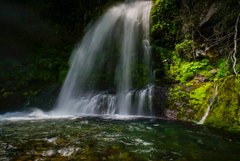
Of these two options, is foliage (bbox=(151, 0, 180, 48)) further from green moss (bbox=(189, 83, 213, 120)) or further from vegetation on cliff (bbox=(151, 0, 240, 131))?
green moss (bbox=(189, 83, 213, 120))

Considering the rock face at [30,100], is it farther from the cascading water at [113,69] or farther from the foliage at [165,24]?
the foliage at [165,24]

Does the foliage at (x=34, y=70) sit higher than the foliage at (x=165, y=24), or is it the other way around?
the foliage at (x=165, y=24)

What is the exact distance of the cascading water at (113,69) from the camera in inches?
278

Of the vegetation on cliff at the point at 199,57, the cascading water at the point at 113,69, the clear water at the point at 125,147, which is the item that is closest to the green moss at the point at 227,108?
the vegetation on cliff at the point at 199,57

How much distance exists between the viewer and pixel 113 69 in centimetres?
984

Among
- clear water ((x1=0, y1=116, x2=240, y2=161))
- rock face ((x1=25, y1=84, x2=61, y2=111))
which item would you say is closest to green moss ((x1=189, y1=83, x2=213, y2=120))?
clear water ((x1=0, y1=116, x2=240, y2=161))

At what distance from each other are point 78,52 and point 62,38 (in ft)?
15.1

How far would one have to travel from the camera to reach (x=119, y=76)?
932 centimetres

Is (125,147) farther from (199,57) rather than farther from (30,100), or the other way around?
(30,100)

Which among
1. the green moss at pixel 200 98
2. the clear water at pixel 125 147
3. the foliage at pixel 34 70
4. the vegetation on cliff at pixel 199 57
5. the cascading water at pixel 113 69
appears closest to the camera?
the clear water at pixel 125 147

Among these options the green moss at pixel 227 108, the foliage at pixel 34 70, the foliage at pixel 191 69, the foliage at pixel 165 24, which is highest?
the foliage at pixel 165 24

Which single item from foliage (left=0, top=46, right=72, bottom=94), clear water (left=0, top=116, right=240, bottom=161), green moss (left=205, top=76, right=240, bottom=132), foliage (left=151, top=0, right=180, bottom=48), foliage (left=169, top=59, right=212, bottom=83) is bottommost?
clear water (left=0, top=116, right=240, bottom=161)

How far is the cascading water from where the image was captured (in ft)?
23.2

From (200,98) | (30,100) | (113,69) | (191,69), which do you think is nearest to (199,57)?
(191,69)
